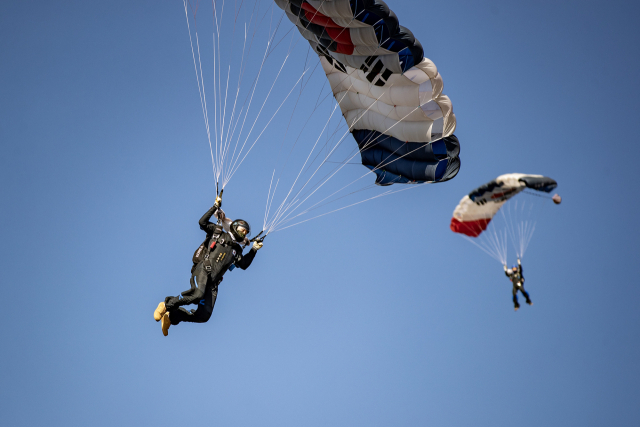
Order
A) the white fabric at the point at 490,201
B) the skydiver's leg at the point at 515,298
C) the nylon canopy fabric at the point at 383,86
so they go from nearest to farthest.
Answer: the nylon canopy fabric at the point at 383,86, the white fabric at the point at 490,201, the skydiver's leg at the point at 515,298

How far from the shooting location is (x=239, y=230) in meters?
9.48

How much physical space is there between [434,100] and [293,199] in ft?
9.25

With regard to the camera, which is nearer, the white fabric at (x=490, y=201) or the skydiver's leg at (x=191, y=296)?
the skydiver's leg at (x=191, y=296)

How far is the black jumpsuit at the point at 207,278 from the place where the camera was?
9.06m

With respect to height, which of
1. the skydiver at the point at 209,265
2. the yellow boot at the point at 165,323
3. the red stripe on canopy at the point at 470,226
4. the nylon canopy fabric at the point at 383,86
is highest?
the nylon canopy fabric at the point at 383,86

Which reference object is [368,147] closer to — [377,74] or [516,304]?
[377,74]

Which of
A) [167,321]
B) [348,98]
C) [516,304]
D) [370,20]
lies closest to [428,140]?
[348,98]

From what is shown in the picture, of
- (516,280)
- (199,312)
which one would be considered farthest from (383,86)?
(199,312)

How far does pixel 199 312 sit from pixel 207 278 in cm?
50

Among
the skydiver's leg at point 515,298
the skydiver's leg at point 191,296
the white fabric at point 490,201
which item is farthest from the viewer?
the skydiver's leg at point 515,298

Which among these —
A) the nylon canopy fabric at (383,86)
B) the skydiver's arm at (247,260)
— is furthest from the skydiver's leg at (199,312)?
the nylon canopy fabric at (383,86)

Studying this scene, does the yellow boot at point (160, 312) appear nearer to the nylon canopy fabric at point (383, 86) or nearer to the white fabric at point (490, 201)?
the nylon canopy fabric at point (383, 86)

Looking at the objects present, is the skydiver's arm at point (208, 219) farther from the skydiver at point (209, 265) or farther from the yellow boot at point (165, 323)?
the yellow boot at point (165, 323)

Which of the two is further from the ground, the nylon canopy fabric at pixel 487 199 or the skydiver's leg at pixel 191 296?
the nylon canopy fabric at pixel 487 199
